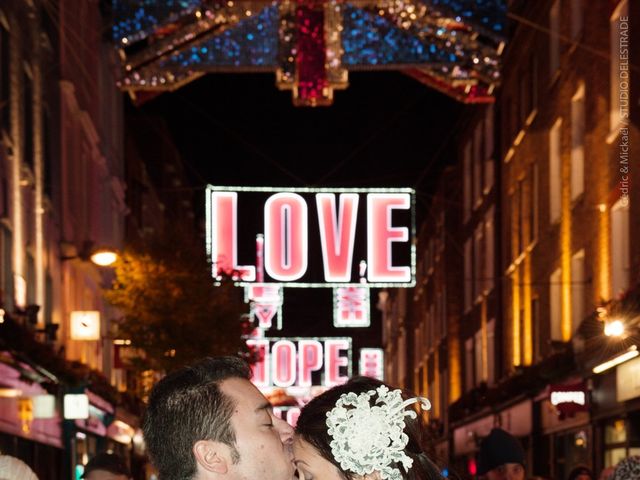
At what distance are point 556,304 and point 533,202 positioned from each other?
10.5 feet

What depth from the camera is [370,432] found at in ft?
14.0

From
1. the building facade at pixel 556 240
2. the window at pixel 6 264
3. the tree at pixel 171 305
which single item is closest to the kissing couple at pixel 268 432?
the building facade at pixel 556 240

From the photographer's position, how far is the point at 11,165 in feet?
71.9

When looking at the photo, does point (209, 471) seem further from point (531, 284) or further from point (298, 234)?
point (531, 284)

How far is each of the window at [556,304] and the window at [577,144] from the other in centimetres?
268

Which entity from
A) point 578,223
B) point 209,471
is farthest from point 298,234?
point 209,471

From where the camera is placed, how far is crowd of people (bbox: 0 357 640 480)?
3.84 m

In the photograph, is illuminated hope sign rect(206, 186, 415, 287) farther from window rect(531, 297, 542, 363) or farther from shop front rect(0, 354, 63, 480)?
window rect(531, 297, 542, 363)

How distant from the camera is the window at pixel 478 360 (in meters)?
42.9

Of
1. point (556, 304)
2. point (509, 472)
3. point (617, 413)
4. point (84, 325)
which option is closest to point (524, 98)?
point (556, 304)

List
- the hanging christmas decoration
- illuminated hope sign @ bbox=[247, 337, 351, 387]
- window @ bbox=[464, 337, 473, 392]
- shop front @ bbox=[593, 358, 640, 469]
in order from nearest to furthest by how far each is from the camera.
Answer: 1. the hanging christmas decoration
2. shop front @ bbox=[593, 358, 640, 469]
3. window @ bbox=[464, 337, 473, 392]
4. illuminated hope sign @ bbox=[247, 337, 351, 387]

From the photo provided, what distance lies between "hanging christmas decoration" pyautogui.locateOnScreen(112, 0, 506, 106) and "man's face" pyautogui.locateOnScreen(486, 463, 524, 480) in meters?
12.7

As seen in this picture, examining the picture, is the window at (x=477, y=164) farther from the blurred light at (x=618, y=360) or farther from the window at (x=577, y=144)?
the blurred light at (x=618, y=360)

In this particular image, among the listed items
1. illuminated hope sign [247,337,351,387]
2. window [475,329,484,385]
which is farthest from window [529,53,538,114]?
illuminated hope sign [247,337,351,387]
